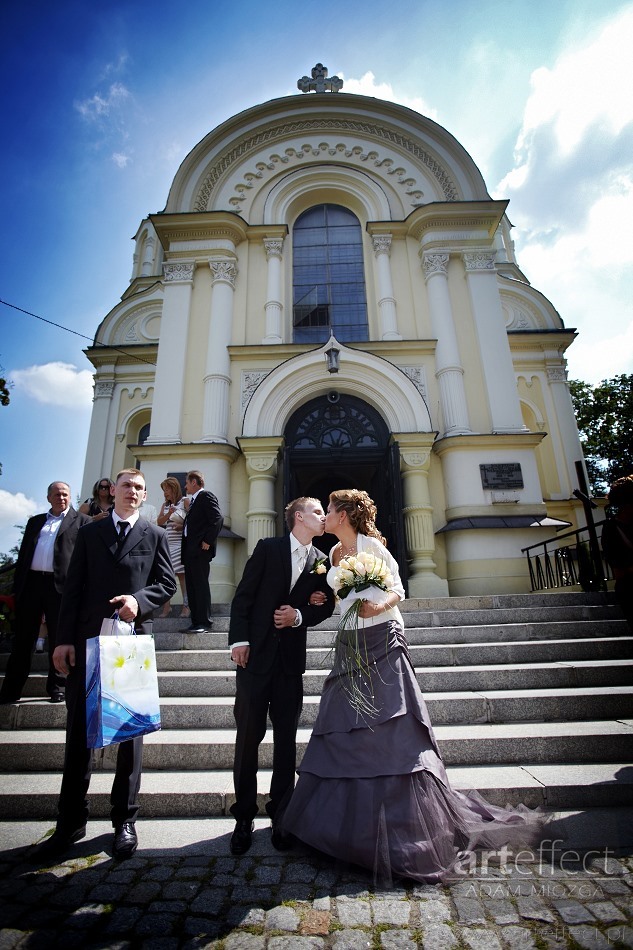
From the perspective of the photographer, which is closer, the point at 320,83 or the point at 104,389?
the point at 320,83

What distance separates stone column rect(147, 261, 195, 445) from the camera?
9992mm

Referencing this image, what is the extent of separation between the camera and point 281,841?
2.69 metres

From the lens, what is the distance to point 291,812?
8.65 ft

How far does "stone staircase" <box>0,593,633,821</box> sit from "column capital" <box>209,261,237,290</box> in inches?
332

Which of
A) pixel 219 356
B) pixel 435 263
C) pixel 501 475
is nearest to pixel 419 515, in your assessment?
pixel 501 475

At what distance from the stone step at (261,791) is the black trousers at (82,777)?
384mm

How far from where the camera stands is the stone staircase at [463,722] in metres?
3.21

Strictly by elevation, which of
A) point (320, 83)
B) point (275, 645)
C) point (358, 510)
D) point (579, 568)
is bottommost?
point (275, 645)

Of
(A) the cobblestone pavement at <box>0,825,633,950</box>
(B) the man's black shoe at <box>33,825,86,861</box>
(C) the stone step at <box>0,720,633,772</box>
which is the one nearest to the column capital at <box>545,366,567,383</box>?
(C) the stone step at <box>0,720,633,772</box>

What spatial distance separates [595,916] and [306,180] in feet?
46.9

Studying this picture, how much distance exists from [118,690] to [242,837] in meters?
1.11

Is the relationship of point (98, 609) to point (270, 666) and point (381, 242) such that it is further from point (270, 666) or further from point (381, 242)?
point (381, 242)

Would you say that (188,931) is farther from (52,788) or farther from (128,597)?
(52,788)

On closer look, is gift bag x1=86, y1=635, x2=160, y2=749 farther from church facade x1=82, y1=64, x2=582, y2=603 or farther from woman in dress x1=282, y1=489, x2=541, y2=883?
church facade x1=82, y1=64, x2=582, y2=603
